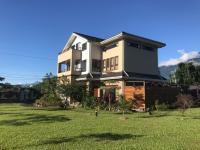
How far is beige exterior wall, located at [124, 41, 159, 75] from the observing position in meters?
30.2

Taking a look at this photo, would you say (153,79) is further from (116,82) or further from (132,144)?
(132,144)

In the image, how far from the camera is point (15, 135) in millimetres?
11211

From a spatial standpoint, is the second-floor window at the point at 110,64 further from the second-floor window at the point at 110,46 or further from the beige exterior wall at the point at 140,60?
the beige exterior wall at the point at 140,60

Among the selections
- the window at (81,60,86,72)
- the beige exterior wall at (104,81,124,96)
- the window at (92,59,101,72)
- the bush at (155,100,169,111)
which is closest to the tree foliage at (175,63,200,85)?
the window at (92,59,101,72)

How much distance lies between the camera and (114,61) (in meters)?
31.7

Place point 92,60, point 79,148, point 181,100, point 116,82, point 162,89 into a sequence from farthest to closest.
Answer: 1. point 92,60
2. point 116,82
3. point 162,89
4. point 181,100
5. point 79,148

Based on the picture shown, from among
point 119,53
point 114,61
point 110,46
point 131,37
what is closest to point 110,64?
point 114,61

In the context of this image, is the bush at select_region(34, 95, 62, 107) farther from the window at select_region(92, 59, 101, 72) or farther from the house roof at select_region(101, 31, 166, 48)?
the house roof at select_region(101, 31, 166, 48)

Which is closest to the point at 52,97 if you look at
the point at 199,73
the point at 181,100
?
the point at 181,100

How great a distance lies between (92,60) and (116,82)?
6.54m

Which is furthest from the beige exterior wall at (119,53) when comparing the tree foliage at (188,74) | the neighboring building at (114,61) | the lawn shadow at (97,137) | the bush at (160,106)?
the tree foliage at (188,74)

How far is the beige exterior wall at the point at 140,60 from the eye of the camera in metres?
30.2

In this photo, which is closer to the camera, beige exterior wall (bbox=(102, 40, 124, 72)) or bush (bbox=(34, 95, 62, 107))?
bush (bbox=(34, 95, 62, 107))

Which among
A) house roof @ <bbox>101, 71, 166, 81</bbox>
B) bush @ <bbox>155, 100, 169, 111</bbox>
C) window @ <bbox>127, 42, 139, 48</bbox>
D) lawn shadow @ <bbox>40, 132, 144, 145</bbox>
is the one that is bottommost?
lawn shadow @ <bbox>40, 132, 144, 145</bbox>
